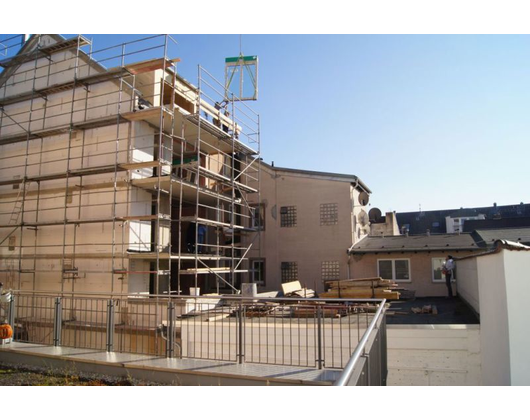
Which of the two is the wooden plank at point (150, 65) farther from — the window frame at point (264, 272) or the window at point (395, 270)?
the window at point (395, 270)

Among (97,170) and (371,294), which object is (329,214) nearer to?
(371,294)

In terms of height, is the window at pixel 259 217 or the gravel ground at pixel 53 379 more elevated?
the window at pixel 259 217

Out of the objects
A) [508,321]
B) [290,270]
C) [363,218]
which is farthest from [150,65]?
[363,218]

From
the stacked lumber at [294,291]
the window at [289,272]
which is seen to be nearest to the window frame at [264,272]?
the window at [289,272]

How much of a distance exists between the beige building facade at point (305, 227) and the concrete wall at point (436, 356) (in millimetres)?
10020

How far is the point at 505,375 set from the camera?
8008 mm

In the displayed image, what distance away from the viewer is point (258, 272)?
877 inches

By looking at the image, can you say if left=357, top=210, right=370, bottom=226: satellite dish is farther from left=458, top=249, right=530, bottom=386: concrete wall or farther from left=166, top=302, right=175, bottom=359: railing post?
left=166, top=302, right=175, bottom=359: railing post

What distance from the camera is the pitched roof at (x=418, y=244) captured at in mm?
19750

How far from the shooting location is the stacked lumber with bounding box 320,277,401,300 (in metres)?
16.0

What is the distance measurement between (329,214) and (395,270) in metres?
4.30
